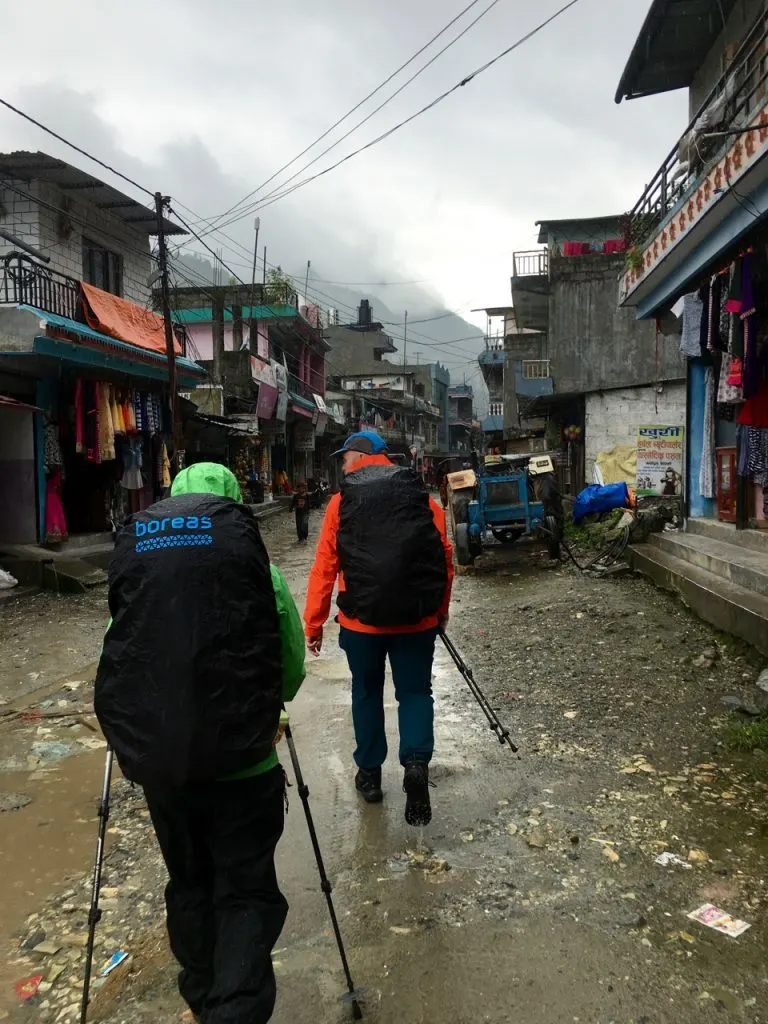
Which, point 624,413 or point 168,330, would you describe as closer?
point 168,330

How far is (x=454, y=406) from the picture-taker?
8250 centimetres

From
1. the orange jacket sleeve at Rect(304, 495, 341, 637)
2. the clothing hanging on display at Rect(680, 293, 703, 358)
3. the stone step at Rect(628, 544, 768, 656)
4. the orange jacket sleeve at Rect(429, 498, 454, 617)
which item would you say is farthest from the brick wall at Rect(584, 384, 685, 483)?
the orange jacket sleeve at Rect(304, 495, 341, 637)

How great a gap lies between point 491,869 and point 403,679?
0.98 metres

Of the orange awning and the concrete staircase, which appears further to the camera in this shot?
the orange awning

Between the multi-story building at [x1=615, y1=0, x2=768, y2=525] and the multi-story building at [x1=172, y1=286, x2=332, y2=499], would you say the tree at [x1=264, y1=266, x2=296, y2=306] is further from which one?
the multi-story building at [x1=615, y1=0, x2=768, y2=525]

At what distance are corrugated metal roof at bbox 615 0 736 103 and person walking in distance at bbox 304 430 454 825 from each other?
10.2 meters

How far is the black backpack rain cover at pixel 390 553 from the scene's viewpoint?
3611 millimetres

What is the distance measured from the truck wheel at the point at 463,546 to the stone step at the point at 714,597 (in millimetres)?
3529

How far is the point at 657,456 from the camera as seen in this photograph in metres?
19.7

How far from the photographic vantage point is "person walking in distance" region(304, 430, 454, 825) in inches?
143

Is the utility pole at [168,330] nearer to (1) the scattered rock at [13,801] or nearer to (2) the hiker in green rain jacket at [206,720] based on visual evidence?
(1) the scattered rock at [13,801]

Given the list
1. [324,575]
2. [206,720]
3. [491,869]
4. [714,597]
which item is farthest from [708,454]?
[206,720]

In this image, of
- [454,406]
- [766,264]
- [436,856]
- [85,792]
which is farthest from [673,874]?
[454,406]

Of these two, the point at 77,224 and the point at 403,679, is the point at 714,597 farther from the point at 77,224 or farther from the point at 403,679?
the point at 77,224
